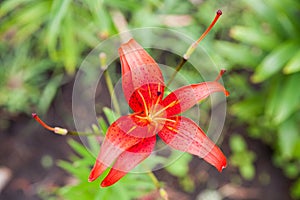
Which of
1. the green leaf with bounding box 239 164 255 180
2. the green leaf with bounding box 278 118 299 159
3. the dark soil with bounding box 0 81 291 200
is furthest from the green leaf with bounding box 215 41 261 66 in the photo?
the green leaf with bounding box 239 164 255 180

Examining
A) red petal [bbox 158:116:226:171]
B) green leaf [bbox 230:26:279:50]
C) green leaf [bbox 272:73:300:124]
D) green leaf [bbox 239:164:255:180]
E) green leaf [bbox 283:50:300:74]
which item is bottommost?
green leaf [bbox 239:164:255:180]

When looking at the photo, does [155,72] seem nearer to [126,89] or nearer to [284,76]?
[126,89]

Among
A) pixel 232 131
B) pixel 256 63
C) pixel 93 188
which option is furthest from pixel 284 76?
pixel 93 188

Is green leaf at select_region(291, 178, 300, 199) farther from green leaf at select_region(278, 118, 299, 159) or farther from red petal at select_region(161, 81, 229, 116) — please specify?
red petal at select_region(161, 81, 229, 116)

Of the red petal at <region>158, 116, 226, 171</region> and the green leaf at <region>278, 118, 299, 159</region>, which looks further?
the green leaf at <region>278, 118, 299, 159</region>

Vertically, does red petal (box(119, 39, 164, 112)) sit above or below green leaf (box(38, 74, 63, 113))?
above

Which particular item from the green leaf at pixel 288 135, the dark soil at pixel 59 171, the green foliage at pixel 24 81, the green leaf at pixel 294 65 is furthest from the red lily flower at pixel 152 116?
the green foliage at pixel 24 81

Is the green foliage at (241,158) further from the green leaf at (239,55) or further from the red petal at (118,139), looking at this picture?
the red petal at (118,139)
